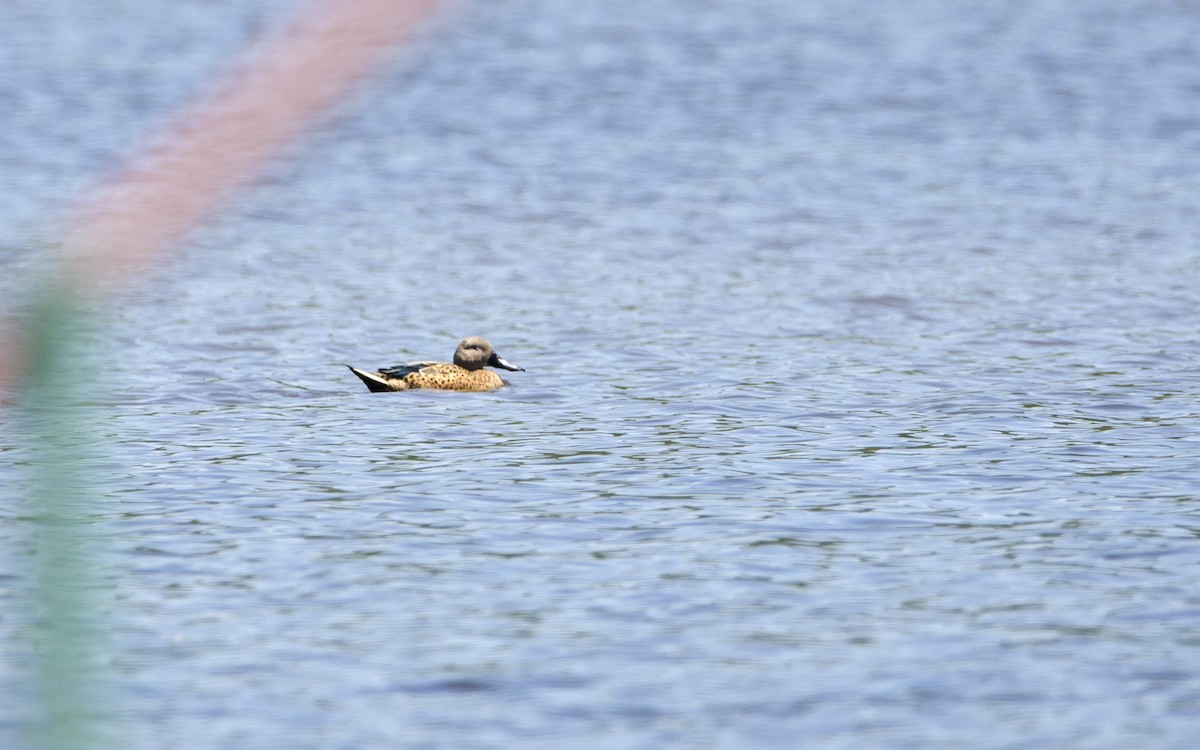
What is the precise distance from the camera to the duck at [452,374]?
1394cm

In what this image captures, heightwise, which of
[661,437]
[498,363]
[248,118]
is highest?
[248,118]

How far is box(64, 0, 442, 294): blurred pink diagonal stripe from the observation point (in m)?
2.25

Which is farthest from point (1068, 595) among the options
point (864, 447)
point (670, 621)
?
point (864, 447)

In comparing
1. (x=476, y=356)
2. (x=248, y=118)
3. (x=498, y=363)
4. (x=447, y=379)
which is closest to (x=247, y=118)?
(x=248, y=118)

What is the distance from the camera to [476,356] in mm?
14359

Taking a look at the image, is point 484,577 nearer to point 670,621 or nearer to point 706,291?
point 670,621

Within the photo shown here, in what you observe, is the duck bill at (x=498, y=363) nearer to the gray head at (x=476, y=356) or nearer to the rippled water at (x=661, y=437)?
the gray head at (x=476, y=356)

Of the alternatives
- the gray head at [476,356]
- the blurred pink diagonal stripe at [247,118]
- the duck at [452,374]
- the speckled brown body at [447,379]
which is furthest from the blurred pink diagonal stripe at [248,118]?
the gray head at [476,356]

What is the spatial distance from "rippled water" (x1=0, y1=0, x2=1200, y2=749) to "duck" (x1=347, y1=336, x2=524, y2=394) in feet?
0.76

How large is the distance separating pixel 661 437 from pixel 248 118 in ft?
33.4

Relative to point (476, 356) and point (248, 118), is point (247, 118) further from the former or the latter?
point (476, 356)

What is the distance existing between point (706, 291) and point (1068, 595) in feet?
32.0

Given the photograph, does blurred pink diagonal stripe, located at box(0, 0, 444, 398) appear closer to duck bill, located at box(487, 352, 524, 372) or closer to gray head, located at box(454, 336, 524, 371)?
gray head, located at box(454, 336, 524, 371)

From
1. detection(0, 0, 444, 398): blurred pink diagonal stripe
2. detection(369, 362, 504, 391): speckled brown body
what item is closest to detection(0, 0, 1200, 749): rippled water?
detection(0, 0, 444, 398): blurred pink diagonal stripe
